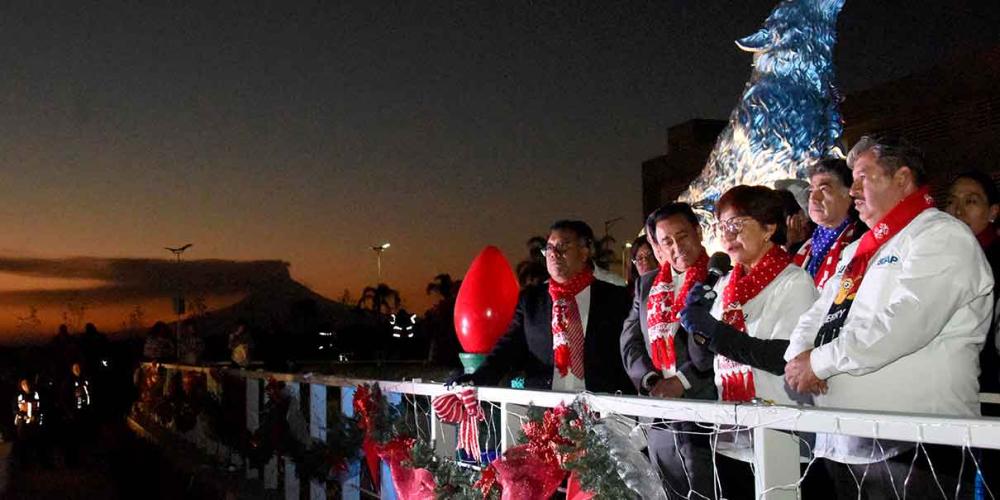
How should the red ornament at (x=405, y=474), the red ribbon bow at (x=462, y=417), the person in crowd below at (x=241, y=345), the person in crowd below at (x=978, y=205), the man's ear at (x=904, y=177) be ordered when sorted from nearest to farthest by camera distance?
the man's ear at (x=904, y=177)
the red ornament at (x=405, y=474)
the red ribbon bow at (x=462, y=417)
the person in crowd below at (x=978, y=205)
the person in crowd below at (x=241, y=345)

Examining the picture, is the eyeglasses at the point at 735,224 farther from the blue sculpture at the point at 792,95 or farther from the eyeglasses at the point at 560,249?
the blue sculpture at the point at 792,95

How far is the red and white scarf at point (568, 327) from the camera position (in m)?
4.28

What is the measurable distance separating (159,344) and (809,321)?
14274 millimetres

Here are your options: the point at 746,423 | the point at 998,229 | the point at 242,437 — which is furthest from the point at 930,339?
the point at 242,437

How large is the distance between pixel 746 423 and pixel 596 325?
205cm

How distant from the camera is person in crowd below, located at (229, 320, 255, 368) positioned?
36.0ft

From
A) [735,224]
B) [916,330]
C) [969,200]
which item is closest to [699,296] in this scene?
[735,224]

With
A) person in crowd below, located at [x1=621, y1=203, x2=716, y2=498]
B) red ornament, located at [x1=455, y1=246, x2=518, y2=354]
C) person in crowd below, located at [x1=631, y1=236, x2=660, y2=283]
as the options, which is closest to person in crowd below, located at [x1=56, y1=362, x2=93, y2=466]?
red ornament, located at [x1=455, y1=246, x2=518, y2=354]

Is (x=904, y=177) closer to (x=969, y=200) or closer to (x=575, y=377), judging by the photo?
(x=969, y=200)

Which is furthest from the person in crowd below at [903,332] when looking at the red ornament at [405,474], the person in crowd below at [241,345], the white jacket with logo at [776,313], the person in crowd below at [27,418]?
the person in crowd below at [27,418]

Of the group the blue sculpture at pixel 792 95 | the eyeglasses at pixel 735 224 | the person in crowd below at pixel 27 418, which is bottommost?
the person in crowd below at pixel 27 418

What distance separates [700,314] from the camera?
10.1 ft

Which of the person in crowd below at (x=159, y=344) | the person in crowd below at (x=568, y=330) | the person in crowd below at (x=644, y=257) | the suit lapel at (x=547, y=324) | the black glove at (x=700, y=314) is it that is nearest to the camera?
the black glove at (x=700, y=314)

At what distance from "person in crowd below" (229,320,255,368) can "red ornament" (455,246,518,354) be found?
13.9 ft
